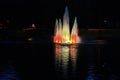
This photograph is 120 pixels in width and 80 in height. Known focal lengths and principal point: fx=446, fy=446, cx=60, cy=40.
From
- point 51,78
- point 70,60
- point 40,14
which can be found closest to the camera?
point 51,78

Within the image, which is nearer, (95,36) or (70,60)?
(70,60)

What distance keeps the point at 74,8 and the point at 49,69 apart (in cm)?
5729

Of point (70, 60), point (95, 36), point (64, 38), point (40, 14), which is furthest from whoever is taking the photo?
point (40, 14)

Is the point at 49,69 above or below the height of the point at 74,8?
below

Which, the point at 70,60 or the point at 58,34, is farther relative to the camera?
the point at 58,34

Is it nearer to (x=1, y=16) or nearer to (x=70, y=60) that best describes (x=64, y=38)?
(x=70, y=60)

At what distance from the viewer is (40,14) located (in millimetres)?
81188

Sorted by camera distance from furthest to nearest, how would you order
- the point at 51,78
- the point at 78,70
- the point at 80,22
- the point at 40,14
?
the point at 40,14, the point at 80,22, the point at 78,70, the point at 51,78

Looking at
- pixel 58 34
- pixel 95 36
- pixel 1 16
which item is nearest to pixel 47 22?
pixel 1 16

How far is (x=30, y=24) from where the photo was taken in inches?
3231

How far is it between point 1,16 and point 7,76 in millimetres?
65468

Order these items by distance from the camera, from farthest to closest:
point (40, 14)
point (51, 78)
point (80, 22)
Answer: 1. point (40, 14)
2. point (80, 22)
3. point (51, 78)

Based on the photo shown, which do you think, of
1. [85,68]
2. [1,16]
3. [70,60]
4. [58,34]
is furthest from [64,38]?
[1,16]

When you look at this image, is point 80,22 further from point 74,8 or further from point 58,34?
point 58,34
